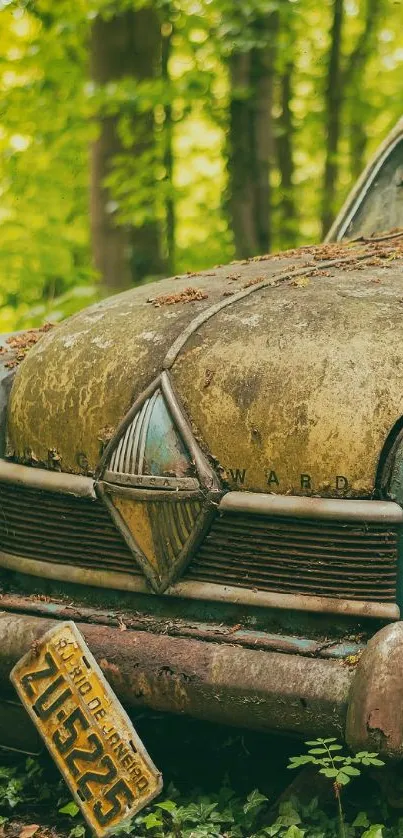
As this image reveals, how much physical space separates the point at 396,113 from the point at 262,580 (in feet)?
35.7

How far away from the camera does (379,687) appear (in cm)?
236

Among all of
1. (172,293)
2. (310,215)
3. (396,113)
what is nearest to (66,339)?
(172,293)

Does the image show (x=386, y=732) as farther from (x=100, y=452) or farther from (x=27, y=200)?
(x=27, y=200)

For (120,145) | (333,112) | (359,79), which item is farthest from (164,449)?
(359,79)

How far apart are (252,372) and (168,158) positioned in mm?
7166

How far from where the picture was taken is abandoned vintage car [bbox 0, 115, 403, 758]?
260cm

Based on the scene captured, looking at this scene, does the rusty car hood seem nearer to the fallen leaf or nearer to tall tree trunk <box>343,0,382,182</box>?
the fallen leaf

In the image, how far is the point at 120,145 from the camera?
9688mm

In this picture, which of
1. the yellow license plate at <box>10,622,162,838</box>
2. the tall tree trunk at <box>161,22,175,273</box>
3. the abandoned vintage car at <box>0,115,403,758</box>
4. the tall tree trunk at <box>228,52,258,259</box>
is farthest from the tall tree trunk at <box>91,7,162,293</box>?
the yellow license plate at <box>10,622,162,838</box>

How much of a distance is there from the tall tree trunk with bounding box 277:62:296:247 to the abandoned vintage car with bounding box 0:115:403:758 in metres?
10.1

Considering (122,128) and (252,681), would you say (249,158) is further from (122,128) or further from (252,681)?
(252,681)

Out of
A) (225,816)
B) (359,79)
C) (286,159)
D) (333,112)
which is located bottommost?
(225,816)

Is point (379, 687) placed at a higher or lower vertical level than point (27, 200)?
lower

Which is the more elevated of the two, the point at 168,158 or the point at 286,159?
the point at 286,159
